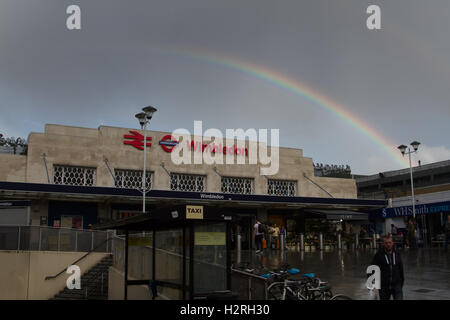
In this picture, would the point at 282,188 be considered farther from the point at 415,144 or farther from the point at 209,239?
the point at 209,239

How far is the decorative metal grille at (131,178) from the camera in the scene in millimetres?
31062

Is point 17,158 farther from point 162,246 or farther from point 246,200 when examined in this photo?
point 162,246

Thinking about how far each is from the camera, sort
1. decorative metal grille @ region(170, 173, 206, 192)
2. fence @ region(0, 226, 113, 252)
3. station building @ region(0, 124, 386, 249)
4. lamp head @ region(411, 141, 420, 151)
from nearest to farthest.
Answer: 1. fence @ region(0, 226, 113, 252)
2. station building @ region(0, 124, 386, 249)
3. lamp head @ region(411, 141, 420, 151)
4. decorative metal grille @ region(170, 173, 206, 192)

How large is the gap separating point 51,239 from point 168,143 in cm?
1329

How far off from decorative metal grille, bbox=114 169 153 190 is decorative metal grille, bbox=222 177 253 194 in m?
5.78

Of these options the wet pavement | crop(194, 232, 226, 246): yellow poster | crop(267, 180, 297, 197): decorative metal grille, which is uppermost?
crop(267, 180, 297, 197): decorative metal grille

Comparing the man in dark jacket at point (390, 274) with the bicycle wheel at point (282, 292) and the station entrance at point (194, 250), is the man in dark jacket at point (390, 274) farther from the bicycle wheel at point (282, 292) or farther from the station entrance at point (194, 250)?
the station entrance at point (194, 250)

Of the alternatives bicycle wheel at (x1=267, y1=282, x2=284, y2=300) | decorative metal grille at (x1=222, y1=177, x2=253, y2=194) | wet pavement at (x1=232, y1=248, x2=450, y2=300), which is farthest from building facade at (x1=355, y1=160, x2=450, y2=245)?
bicycle wheel at (x1=267, y1=282, x2=284, y2=300)

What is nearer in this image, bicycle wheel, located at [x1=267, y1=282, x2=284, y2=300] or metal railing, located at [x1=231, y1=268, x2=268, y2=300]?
metal railing, located at [x1=231, y1=268, x2=268, y2=300]

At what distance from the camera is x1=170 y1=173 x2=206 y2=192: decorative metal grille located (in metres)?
32.8

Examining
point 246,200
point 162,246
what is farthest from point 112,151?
point 162,246

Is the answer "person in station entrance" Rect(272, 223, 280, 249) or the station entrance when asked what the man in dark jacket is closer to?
the station entrance

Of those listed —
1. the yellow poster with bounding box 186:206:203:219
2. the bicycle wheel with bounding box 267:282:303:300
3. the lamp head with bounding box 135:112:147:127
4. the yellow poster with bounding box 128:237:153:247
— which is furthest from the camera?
the lamp head with bounding box 135:112:147:127

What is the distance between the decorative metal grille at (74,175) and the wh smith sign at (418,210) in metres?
22.1
